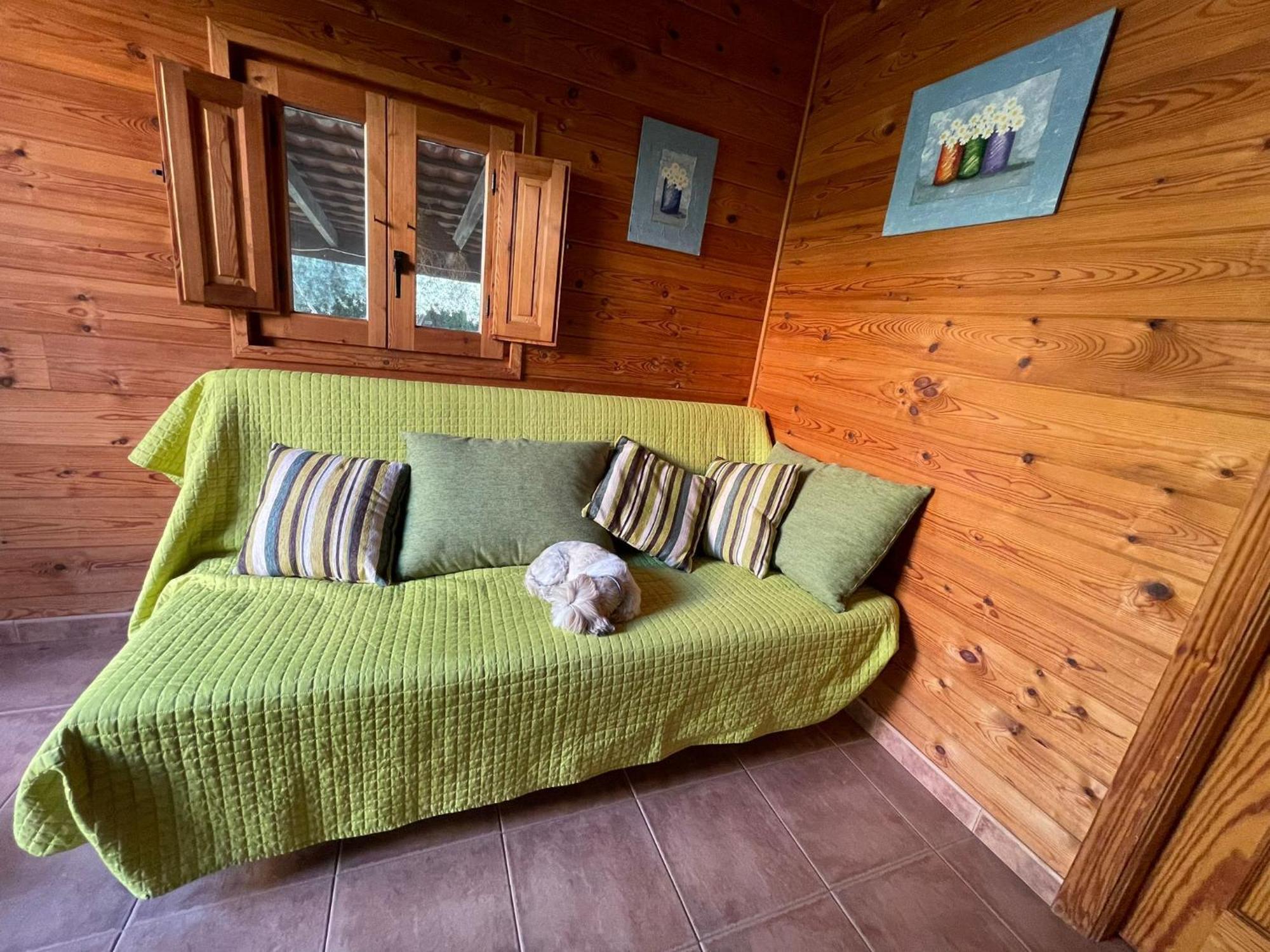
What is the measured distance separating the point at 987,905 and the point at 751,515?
1.12 m

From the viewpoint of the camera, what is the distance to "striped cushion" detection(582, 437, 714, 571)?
5.47ft

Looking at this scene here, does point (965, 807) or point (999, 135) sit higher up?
point (999, 135)

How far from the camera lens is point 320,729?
3.20ft

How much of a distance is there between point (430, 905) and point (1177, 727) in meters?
1.57

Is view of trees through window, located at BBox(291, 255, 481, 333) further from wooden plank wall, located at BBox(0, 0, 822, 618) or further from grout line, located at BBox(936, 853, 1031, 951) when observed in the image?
grout line, located at BBox(936, 853, 1031, 951)

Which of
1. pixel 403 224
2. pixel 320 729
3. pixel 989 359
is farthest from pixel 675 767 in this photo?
pixel 403 224

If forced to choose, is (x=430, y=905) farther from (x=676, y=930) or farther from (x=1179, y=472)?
(x=1179, y=472)

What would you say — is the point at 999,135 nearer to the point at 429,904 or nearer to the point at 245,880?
the point at 429,904

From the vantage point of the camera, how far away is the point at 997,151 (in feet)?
4.49

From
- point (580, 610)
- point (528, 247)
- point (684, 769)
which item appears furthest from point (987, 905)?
point (528, 247)

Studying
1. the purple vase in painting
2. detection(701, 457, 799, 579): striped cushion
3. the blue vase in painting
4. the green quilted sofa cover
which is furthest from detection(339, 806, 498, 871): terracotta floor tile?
the purple vase in painting

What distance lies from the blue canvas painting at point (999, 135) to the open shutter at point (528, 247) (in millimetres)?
1100

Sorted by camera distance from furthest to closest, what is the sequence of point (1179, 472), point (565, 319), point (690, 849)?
point (565, 319), point (690, 849), point (1179, 472)

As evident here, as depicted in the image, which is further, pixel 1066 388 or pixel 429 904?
pixel 1066 388
